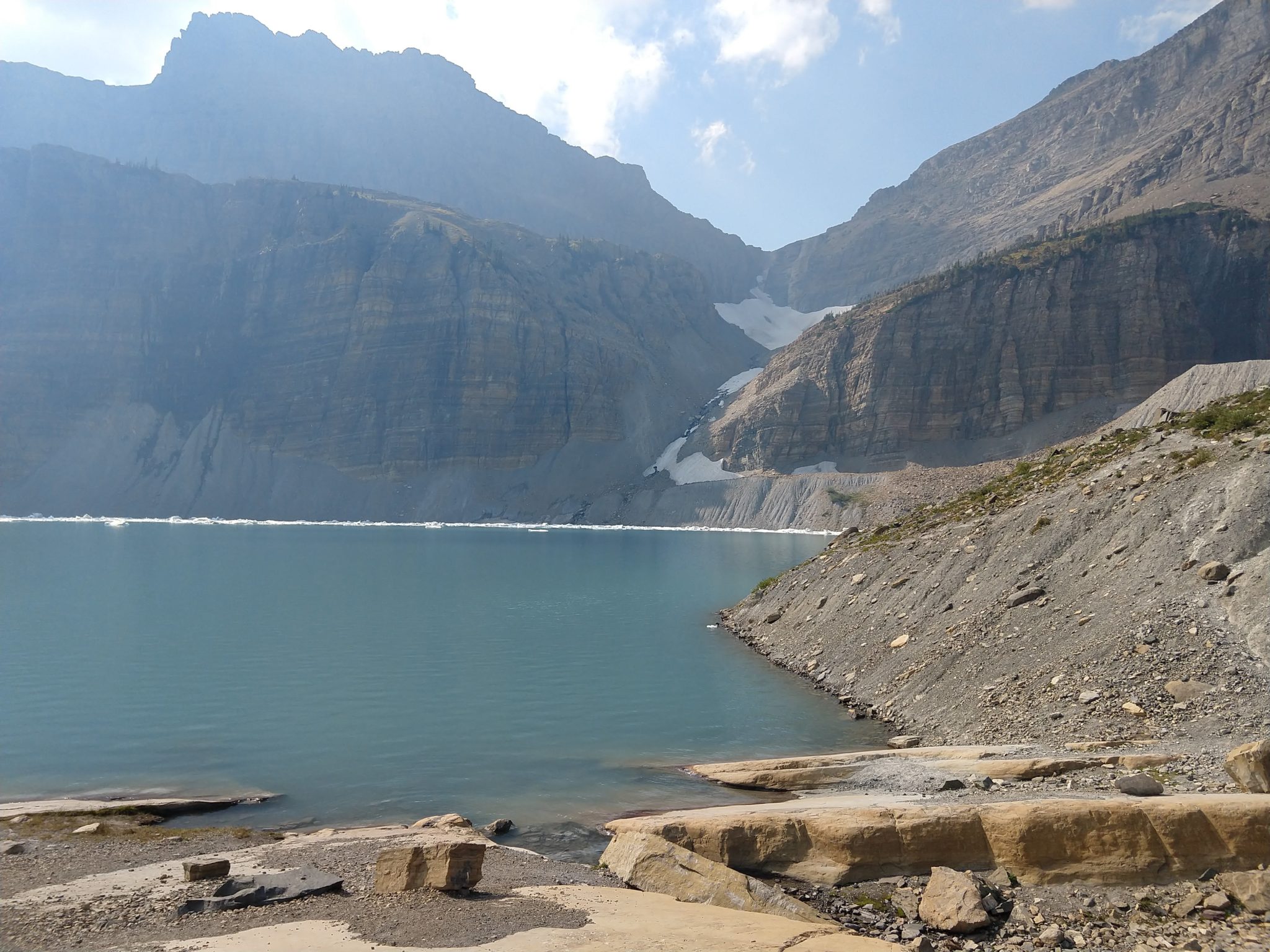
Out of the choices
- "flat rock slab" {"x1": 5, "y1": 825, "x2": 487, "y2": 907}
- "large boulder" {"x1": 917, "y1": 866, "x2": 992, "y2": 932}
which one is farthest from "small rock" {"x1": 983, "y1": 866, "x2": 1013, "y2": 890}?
"flat rock slab" {"x1": 5, "y1": 825, "x2": 487, "y2": 907}

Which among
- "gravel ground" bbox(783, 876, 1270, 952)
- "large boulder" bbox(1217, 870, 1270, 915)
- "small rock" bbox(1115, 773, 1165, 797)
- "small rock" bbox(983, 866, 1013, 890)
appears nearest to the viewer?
"gravel ground" bbox(783, 876, 1270, 952)

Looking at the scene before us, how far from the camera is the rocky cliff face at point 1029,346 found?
139375mm

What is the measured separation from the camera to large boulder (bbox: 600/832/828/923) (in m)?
10.7

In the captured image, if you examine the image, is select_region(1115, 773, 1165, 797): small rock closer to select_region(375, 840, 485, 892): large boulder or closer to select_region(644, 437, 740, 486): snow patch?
select_region(375, 840, 485, 892): large boulder

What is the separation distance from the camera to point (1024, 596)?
969 inches

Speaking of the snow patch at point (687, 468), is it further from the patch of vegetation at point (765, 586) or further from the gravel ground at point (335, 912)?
the gravel ground at point (335, 912)

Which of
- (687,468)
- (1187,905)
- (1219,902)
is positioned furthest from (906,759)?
(687,468)

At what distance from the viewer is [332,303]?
193m

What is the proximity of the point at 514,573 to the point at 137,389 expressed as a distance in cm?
14527

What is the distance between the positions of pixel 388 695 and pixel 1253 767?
74.5 feet

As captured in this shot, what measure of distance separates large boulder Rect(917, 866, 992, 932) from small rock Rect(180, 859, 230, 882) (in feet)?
30.1

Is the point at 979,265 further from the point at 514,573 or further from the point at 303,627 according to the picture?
the point at 303,627

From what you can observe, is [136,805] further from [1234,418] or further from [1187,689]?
[1234,418]

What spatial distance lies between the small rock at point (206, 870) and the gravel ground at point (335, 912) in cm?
17
